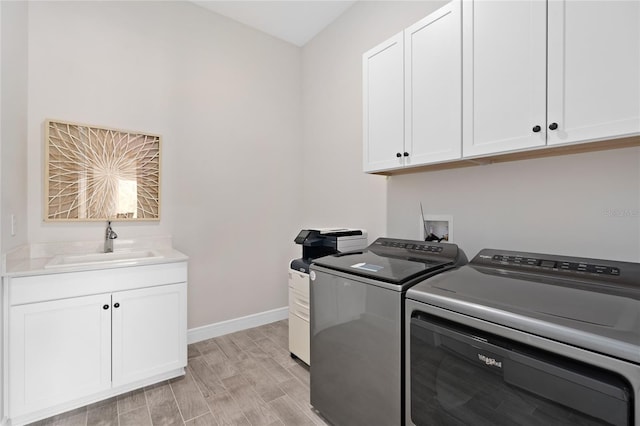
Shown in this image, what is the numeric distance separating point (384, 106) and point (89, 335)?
231 centimetres

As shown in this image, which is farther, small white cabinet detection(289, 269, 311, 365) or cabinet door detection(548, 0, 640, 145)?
small white cabinet detection(289, 269, 311, 365)

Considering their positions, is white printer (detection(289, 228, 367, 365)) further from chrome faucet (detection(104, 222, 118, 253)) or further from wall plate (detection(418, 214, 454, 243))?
chrome faucet (detection(104, 222, 118, 253))

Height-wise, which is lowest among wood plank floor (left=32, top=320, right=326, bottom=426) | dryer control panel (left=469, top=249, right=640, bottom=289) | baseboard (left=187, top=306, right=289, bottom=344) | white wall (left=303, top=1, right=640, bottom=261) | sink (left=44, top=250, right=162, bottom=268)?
wood plank floor (left=32, top=320, right=326, bottom=426)

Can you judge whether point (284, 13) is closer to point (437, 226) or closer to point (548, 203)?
point (437, 226)

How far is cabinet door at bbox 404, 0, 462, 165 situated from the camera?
4.94 ft

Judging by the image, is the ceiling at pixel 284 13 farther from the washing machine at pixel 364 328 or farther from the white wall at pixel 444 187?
the washing machine at pixel 364 328

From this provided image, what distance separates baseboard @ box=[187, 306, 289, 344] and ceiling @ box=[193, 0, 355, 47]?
2.98m

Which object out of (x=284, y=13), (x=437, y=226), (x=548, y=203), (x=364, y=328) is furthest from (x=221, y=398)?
(x=284, y=13)

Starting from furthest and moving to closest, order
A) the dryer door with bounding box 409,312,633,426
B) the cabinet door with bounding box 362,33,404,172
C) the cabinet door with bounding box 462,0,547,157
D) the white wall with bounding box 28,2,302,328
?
the white wall with bounding box 28,2,302,328 → the cabinet door with bounding box 362,33,404,172 → the cabinet door with bounding box 462,0,547,157 → the dryer door with bounding box 409,312,633,426

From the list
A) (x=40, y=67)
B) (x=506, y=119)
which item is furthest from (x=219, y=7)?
(x=506, y=119)

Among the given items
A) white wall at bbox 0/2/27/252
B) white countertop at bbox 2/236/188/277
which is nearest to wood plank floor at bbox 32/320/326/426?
white countertop at bbox 2/236/188/277

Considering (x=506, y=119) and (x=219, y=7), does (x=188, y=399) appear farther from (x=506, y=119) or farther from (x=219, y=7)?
(x=219, y=7)

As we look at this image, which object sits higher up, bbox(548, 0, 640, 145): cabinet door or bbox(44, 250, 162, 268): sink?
bbox(548, 0, 640, 145): cabinet door

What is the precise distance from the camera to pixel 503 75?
133 cm
